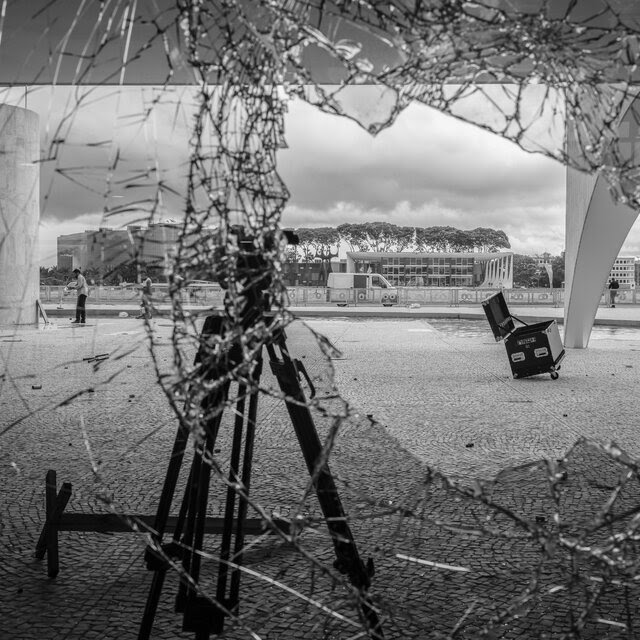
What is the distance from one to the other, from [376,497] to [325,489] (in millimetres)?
2114

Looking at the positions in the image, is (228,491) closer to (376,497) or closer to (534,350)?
(376,497)

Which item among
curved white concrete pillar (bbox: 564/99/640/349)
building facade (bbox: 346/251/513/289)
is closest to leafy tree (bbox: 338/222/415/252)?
building facade (bbox: 346/251/513/289)

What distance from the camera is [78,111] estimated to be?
5.99ft

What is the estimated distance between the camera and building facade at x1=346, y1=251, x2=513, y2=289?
63506 millimetres

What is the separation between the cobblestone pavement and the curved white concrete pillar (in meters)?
2.65

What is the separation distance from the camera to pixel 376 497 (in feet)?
13.2

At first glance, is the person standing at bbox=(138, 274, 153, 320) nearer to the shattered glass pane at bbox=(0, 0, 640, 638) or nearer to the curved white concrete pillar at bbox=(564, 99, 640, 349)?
the shattered glass pane at bbox=(0, 0, 640, 638)

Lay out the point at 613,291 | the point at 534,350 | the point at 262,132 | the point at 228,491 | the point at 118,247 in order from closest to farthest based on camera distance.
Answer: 1. the point at 262,132
2. the point at 118,247
3. the point at 228,491
4. the point at 534,350
5. the point at 613,291

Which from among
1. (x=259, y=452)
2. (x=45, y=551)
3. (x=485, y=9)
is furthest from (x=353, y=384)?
(x=485, y=9)

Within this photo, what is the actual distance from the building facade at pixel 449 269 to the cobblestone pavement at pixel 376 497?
53700 mm

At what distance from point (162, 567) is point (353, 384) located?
6.85 meters

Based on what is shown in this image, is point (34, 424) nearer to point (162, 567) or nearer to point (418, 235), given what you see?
point (162, 567)

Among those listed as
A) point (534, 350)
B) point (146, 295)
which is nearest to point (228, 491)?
point (146, 295)

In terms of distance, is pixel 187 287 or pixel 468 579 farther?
pixel 468 579
